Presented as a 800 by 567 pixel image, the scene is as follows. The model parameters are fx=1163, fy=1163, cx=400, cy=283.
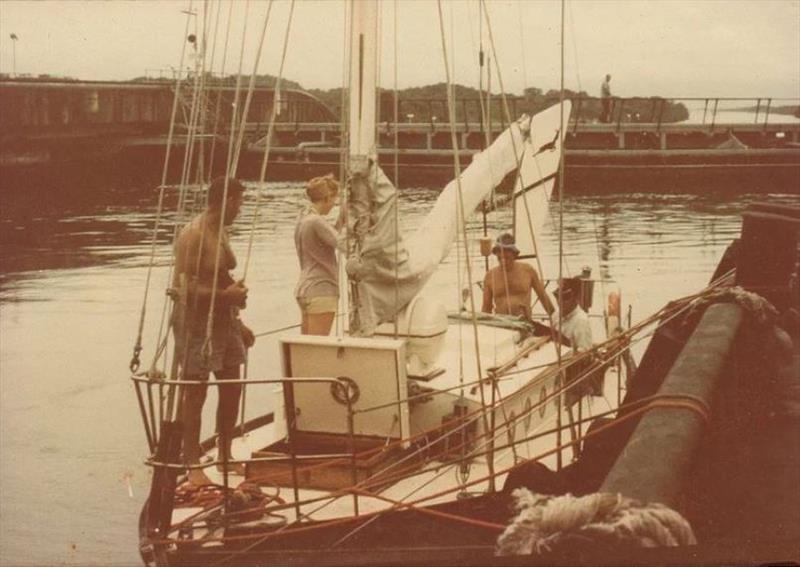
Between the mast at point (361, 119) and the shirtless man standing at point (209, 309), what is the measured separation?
61 cm

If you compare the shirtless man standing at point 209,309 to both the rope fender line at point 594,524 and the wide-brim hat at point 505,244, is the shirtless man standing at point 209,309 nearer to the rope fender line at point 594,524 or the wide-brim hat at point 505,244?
the rope fender line at point 594,524

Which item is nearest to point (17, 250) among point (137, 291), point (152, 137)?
point (137, 291)

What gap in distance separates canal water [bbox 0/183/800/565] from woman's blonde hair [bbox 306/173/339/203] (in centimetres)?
164

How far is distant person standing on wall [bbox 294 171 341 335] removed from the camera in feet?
18.4

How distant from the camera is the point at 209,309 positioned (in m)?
4.73

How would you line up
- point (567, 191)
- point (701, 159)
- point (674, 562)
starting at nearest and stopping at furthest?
point (674, 562) → point (701, 159) → point (567, 191)

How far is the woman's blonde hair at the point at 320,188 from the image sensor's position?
18.1 feet

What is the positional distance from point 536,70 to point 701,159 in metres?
9.60

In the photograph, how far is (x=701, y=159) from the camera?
17531 mm

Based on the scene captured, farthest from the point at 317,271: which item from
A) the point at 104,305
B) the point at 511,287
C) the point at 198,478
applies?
the point at 104,305

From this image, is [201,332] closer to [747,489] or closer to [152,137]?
[747,489]

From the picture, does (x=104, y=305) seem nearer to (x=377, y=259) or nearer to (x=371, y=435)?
(x=377, y=259)

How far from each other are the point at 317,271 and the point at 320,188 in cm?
45

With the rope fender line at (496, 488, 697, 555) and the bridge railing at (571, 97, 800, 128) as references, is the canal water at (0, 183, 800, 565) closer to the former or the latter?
the rope fender line at (496, 488, 697, 555)
